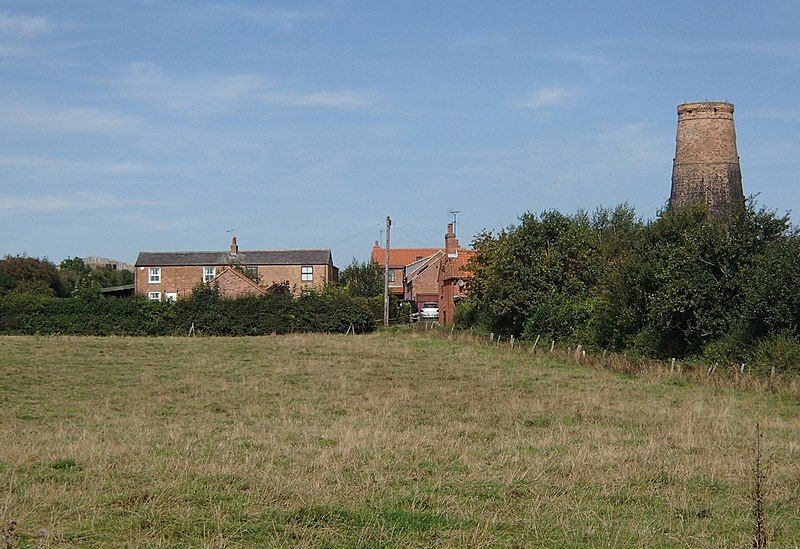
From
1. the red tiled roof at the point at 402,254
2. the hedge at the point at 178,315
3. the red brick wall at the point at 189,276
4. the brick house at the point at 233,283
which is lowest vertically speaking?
the hedge at the point at 178,315

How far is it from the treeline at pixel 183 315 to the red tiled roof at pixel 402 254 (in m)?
60.8

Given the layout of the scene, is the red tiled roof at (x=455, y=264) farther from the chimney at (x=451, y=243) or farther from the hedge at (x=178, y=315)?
the hedge at (x=178, y=315)

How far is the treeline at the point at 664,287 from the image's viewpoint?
102 feet

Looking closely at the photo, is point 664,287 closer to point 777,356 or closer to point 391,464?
point 777,356

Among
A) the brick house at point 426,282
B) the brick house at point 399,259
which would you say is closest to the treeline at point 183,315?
the brick house at point 426,282

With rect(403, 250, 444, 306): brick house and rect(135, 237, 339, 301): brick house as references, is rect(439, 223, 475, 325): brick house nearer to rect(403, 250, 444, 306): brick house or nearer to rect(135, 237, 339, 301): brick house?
rect(135, 237, 339, 301): brick house

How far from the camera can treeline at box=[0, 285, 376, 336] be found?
2371 inches

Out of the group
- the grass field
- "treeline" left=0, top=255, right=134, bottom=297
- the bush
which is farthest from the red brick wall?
the bush

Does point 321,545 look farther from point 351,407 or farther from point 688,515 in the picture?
point 351,407

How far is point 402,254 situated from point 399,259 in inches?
68.4

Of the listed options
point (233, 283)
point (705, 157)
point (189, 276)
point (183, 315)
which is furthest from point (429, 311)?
point (705, 157)

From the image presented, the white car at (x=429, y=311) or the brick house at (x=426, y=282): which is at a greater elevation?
the brick house at (x=426, y=282)

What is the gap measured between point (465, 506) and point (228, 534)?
2560mm

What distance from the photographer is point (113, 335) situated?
5994cm
